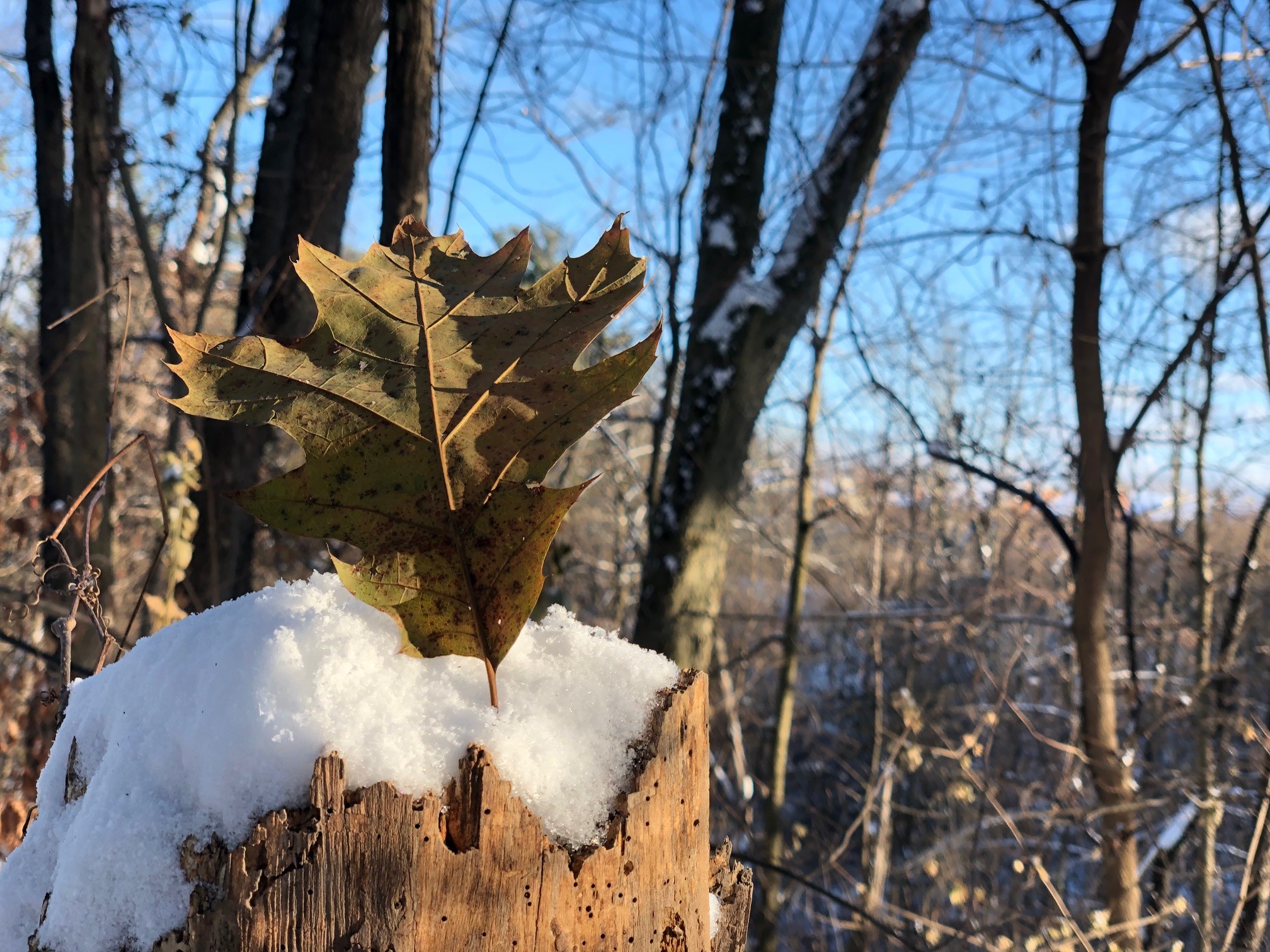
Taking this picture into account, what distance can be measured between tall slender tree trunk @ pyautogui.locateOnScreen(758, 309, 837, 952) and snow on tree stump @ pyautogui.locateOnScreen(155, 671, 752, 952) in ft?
11.2

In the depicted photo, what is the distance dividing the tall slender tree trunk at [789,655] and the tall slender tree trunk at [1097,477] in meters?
1.44

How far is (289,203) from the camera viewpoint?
3.10 m

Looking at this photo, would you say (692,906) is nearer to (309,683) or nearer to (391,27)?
(309,683)

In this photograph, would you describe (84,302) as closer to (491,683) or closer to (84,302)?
Result: (84,302)

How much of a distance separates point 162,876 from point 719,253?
2.92m

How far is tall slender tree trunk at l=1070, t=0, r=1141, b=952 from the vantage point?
8.61 feet

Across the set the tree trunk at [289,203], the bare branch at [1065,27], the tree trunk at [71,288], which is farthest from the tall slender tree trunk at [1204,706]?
the tree trunk at [71,288]

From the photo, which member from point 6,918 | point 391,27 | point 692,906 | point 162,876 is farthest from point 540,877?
point 391,27

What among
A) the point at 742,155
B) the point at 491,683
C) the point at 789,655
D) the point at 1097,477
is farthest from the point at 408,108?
the point at 789,655

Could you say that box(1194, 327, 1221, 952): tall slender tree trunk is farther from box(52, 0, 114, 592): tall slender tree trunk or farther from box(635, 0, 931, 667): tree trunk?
box(52, 0, 114, 592): tall slender tree trunk

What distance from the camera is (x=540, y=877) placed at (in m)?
0.60

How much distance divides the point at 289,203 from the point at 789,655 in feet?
10.7

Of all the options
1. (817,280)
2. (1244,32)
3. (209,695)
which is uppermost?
(1244,32)

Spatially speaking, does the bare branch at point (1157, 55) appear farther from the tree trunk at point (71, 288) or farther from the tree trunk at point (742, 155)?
the tree trunk at point (71, 288)
